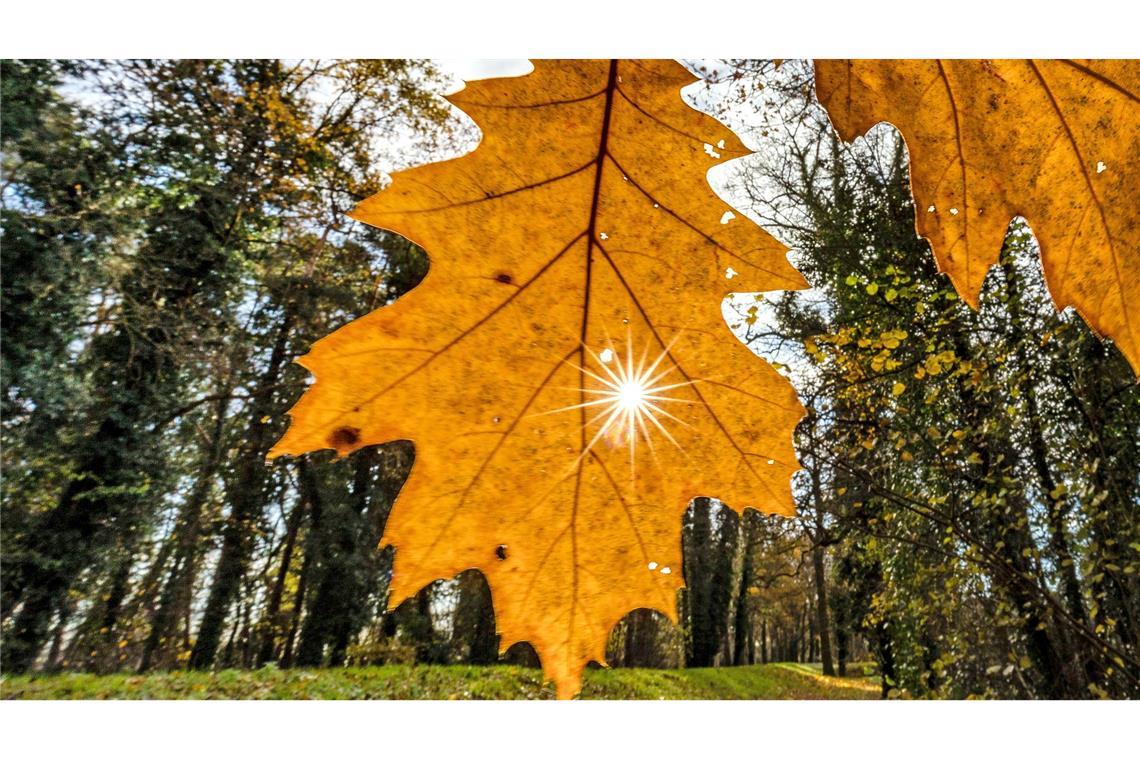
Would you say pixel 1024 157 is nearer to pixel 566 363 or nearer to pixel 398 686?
pixel 566 363

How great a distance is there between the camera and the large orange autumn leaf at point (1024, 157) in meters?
0.28

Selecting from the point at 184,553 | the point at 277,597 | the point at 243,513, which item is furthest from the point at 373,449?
the point at 184,553

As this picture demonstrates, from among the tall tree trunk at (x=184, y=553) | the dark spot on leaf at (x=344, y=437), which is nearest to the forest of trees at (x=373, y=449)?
the tall tree trunk at (x=184, y=553)

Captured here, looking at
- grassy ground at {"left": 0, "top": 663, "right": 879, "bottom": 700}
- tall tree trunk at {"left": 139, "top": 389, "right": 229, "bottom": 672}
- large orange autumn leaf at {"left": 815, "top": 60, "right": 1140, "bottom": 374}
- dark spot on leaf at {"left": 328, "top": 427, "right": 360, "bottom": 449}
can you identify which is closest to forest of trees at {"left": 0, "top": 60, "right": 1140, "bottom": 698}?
tall tree trunk at {"left": 139, "top": 389, "right": 229, "bottom": 672}

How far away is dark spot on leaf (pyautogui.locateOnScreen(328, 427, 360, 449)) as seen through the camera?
30 cm

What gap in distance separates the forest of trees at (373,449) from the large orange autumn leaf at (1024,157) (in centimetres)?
195

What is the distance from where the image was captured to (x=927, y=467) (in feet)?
9.23

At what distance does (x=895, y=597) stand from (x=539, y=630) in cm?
315

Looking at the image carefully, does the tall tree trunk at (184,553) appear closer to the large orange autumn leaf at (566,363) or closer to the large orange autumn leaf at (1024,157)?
the large orange autumn leaf at (566,363)

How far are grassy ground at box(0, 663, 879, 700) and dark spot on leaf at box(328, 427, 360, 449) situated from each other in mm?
3100

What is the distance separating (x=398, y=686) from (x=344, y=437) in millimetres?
3579

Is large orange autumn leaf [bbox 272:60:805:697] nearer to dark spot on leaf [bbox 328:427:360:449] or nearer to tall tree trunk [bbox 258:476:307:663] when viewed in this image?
dark spot on leaf [bbox 328:427:360:449]
